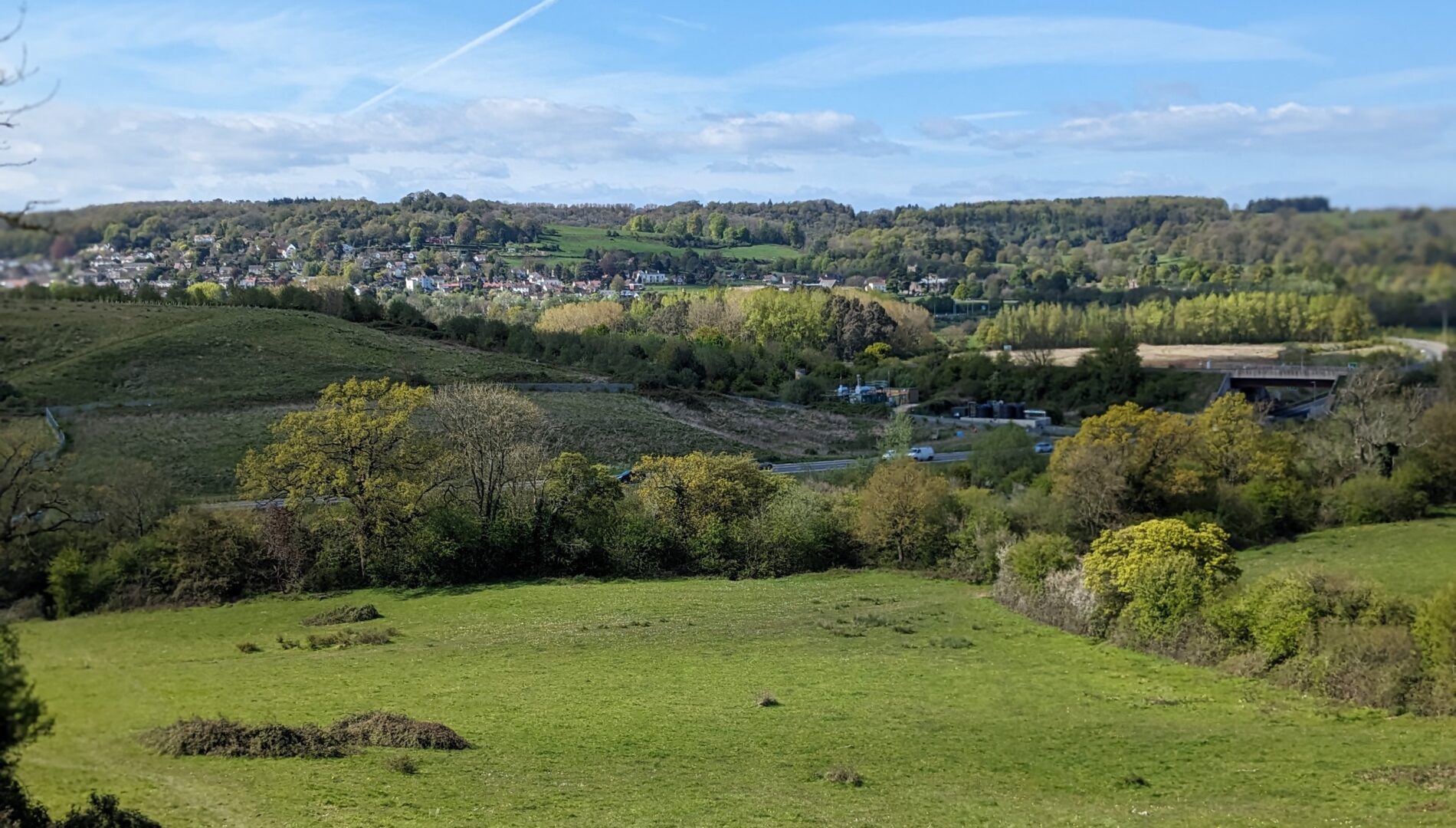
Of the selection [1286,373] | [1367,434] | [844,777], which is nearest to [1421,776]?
[844,777]

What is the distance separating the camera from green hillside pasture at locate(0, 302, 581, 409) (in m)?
61.3

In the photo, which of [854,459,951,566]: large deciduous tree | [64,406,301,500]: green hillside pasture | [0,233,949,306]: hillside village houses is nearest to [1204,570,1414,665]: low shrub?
[854,459,951,566]: large deciduous tree

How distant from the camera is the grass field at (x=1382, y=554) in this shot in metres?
36.3

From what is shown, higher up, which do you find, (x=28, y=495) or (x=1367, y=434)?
(x=28, y=495)

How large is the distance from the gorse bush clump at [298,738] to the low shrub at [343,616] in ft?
38.6

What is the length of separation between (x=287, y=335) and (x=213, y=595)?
5153 cm

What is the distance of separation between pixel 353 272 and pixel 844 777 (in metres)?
122

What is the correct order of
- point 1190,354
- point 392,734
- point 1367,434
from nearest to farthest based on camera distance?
point 392,734 → point 1367,434 → point 1190,354

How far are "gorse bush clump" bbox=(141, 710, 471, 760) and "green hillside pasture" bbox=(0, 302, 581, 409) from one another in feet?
151

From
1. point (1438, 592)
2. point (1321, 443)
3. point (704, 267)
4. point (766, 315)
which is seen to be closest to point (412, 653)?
point (1438, 592)

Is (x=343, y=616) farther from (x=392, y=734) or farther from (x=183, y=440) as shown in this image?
(x=183, y=440)

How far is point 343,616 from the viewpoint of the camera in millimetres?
32062

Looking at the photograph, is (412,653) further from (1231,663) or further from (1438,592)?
(1438,592)

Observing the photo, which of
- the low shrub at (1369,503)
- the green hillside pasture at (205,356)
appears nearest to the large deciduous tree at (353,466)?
the green hillside pasture at (205,356)
